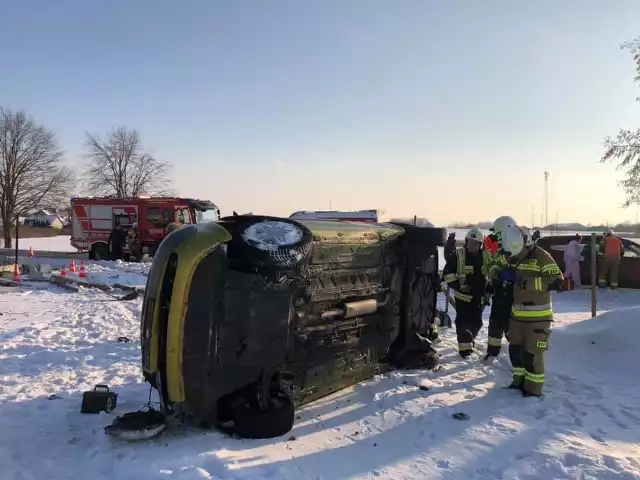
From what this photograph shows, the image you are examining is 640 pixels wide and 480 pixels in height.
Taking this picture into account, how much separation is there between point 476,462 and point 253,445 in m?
1.58

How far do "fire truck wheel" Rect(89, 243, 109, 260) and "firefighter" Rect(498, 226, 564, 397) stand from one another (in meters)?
20.6

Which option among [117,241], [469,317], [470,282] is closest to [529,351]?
[469,317]

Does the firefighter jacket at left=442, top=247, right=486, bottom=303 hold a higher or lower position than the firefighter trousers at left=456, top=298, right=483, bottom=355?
higher

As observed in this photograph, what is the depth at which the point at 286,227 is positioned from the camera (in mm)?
4172

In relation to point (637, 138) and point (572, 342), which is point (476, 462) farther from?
point (637, 138)

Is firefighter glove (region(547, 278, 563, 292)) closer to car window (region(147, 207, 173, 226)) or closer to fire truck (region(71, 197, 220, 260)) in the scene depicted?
fire truck (region(71, 197, 220, 260))

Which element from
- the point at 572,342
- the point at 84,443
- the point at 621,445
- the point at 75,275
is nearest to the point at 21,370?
the point at 84,443

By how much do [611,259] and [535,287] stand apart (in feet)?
39.1

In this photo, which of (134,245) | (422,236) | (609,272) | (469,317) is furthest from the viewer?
(134,245)

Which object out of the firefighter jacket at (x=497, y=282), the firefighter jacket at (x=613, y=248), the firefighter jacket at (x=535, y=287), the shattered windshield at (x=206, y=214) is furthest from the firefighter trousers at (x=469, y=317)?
the shattered windshield at (x=206, y=214)

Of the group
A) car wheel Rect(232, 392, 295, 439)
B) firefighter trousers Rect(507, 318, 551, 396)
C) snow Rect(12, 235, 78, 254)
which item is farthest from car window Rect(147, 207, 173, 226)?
car wheel Rect(232, 392, 295, 439)

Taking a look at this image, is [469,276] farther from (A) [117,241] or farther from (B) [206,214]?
(A) [117,241]

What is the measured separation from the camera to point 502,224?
6008 mm

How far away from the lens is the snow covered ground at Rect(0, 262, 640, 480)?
11.8 ft
